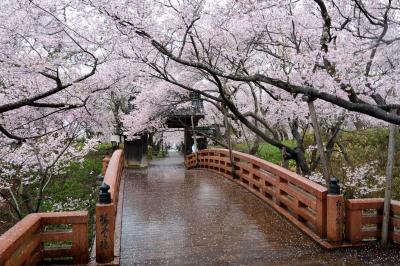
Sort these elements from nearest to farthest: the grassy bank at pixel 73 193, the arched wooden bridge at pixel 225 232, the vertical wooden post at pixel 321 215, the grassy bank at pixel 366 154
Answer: the arched wooden bridge at pixel 225 232
the vertical wooden post at pixel 321 215
the grassy bank at pixel 366 154
the grassy bank at pixel 73 193

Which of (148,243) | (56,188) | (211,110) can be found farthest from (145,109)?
(148,243)

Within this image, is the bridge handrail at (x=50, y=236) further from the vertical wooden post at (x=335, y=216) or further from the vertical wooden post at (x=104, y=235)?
the vertical wooden post at (x=335, y=216)

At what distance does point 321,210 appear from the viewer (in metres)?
6.70

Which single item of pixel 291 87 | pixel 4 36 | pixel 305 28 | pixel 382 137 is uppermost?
pixel 305 28

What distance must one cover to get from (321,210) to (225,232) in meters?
1.87

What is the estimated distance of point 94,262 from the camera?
5.80 meters

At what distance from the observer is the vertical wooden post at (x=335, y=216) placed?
251 inches

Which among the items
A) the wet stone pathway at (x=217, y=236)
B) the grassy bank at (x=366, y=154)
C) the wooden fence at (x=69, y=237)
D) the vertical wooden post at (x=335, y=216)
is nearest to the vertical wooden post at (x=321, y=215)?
the vertical wooden post at (x=335, y=216)

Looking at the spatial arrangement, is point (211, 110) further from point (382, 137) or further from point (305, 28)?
point (305, 28)

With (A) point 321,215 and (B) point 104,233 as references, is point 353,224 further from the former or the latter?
(B) point 104,233

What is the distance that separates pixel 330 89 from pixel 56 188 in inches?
637

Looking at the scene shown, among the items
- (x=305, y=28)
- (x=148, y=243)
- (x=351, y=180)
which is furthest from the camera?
(x=351, y=180)

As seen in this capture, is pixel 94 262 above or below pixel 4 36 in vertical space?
below

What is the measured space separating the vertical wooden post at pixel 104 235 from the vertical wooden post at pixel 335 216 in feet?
11.9
